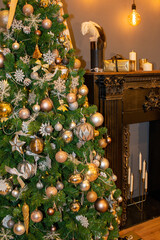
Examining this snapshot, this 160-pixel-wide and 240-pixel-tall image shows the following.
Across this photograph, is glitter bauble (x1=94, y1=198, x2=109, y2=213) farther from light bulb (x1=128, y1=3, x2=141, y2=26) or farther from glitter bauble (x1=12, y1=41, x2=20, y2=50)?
light bulb (x1=128, y1=3, x2=141, y2=26)

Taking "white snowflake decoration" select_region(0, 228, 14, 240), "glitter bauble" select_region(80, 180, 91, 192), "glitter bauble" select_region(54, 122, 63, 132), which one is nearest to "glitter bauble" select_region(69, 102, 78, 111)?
"glitter bauble" select_region(54, 122, 63, 132)

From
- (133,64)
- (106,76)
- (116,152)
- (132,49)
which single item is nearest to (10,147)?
(106,76)

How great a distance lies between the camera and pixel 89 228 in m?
1.19

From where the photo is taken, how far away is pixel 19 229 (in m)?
1.06

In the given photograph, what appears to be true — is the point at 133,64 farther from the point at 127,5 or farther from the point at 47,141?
the point at 47,141

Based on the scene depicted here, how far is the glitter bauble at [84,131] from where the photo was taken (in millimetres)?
1128

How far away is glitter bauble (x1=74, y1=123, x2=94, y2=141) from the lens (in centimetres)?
113

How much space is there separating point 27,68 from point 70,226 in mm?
720

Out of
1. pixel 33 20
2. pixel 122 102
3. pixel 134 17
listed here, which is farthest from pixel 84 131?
pixel 134 17

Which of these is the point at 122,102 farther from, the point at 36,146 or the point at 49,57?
the point at 36,146

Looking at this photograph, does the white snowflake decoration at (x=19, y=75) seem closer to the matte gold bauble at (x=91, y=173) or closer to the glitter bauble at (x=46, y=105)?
the glitter bauble at (x=46, y=105)

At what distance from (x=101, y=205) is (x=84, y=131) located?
1.23 ft

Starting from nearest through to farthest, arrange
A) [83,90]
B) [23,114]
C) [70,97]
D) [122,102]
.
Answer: [23,114] < [70,97] < [83,90] < [122,102]

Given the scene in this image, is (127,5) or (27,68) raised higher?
(127,5)
